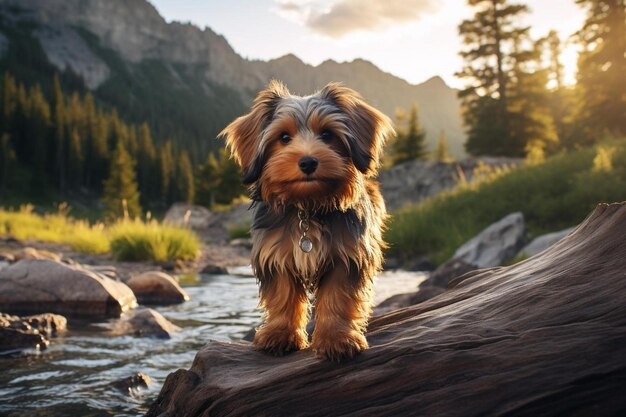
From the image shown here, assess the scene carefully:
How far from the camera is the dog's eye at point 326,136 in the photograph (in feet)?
12.2

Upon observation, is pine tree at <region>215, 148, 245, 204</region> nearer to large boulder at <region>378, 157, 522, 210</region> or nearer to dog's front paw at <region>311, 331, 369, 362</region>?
large boulder at <region>378, 157, 522, 210</region>

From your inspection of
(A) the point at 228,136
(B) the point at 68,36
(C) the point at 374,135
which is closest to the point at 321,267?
(C) the point at 374,135

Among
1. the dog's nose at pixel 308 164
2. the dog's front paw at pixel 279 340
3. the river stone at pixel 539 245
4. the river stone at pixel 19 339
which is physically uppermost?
the dog's nose at pixel 308 164

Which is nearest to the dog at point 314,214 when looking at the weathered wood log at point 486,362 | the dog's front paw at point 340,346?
the dog's front paw at point 340,346

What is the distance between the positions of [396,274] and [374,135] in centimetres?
1076

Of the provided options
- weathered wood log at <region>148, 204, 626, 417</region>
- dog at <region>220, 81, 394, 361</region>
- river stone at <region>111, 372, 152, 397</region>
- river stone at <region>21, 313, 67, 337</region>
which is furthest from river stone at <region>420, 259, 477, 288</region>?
dog at <region>220, 81, 394, 361</region>

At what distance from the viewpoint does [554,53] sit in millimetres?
61969

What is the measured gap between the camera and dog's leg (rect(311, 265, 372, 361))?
11.5ft

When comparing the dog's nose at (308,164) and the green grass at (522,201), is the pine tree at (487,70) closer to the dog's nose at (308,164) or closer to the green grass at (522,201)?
the green grass at (522,201)

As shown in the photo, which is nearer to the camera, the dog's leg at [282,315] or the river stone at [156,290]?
the dog's leg at [282,315]

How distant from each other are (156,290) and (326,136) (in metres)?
8.23

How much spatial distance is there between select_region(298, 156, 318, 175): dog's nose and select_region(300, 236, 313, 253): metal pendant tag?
470 mm

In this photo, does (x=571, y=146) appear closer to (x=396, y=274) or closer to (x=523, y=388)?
(x=396, y=274)

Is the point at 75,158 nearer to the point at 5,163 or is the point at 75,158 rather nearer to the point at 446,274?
the point at 5,163
